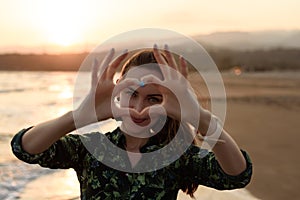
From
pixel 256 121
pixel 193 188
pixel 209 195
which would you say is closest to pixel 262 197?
pixel 209 195

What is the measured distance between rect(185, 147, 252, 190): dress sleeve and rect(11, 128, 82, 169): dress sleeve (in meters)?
0.57

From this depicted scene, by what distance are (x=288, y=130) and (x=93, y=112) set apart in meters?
9.04

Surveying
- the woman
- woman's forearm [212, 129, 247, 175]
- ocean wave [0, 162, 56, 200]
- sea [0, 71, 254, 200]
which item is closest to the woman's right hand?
the woman

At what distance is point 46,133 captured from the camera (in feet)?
7.55

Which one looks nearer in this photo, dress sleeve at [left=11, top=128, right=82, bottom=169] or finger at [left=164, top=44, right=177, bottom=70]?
finger at [left=164, top=44, right=177, bottom=70]

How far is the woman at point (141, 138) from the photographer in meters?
2.16

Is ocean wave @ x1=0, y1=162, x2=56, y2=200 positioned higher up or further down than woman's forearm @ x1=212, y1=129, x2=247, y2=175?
further down

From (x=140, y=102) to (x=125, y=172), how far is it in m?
0.35

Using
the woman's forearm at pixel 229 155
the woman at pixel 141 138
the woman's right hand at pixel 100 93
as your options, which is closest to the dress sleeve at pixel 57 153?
the woman at pixel 141 138

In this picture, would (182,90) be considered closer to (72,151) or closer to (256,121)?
(72,151)

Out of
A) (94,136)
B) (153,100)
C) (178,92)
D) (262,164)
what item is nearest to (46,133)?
(94,136)

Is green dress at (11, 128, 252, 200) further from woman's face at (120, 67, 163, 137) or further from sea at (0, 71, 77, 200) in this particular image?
sea at (0, 71, 77, 200)

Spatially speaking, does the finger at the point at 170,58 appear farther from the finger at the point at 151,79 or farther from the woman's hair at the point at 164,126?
the woman's hair at the point at 164,126

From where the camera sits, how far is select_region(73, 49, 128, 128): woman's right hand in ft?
7.00
